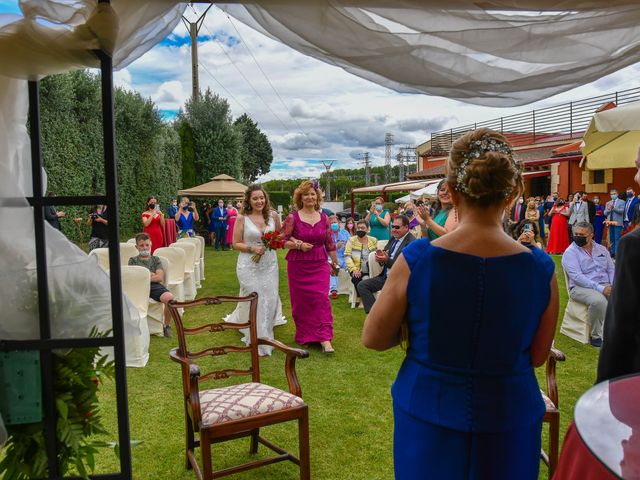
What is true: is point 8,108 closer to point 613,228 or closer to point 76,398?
point 76,398

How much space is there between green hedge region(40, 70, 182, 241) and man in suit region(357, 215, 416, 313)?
830 cm

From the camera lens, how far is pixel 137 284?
20.3 feet

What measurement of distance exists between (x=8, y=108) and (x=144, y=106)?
1976cm

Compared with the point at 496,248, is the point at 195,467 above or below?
below

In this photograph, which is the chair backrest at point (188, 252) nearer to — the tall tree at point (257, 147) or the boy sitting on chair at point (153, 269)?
the boy sitting on chair at point (153, 269)

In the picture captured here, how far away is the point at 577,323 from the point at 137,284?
213 inches

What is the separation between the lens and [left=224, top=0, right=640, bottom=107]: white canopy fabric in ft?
8.15

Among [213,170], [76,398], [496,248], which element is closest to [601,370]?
[496,248]

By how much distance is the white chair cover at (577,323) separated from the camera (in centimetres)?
664

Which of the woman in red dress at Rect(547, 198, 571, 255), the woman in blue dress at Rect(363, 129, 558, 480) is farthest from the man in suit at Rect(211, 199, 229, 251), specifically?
the woman in blue dress at Rect(363, 129, 558, 480)

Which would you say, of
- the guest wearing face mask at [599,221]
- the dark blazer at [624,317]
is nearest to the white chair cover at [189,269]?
the dark blazer at [624,317]

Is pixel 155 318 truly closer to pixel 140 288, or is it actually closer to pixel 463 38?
pixel 140 288

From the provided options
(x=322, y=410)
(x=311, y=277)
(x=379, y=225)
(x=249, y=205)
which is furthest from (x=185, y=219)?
(x=322, y=410)

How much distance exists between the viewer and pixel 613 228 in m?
15.1
